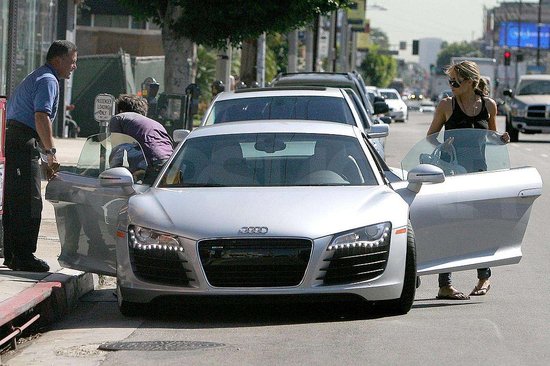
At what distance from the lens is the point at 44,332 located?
368 inches

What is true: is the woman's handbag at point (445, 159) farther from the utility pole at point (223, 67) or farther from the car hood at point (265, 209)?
the utility pole at point (223, 67)

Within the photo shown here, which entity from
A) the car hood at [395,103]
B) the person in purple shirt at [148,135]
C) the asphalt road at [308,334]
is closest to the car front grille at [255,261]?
the asphalt road at [308,334]

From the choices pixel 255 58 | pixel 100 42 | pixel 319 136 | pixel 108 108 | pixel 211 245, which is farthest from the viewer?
pixel 100 42

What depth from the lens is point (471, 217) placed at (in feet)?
33.0

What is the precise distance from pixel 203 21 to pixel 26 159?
12.4 m

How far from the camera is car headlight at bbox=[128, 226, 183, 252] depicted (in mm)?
8938

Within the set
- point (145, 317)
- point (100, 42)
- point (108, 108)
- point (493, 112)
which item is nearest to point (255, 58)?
point (100, 42)

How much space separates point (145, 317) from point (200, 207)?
3.11 feet

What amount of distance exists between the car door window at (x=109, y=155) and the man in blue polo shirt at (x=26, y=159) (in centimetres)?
34

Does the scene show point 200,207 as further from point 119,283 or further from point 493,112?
point 493,112

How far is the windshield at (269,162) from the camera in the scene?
32.4ft

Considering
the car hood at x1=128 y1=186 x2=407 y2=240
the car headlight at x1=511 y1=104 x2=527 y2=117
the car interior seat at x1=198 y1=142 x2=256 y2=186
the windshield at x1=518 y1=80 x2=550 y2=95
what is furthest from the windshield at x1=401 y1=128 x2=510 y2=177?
the windshield at x1=518 y1=80 x2=550 y2=95

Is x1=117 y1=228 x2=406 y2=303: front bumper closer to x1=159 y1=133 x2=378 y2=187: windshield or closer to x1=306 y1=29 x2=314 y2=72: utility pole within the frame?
x1=159 y1=133 x2=378 y2=187: windshield

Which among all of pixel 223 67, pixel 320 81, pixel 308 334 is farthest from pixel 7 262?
pixel 223 67
